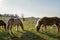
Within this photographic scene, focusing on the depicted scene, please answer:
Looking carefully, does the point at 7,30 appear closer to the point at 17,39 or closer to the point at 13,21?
the point at 13,21

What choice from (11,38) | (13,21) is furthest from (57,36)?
(13,21)

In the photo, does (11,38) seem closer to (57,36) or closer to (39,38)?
(39,38)

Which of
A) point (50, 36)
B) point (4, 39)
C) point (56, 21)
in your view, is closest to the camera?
point (4, 39)

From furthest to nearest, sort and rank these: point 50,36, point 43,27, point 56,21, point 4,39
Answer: point 43,27 < point 56,21 < point 50,36 < point 4,39

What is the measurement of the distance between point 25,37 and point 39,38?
4.21 ft

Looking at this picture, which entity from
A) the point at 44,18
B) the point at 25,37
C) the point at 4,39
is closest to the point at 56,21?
the point at 44,18

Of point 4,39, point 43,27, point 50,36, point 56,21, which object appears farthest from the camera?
point 43,27

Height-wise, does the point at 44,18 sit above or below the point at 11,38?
above

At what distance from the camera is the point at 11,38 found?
17.4m

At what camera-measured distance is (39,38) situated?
17.4 meters

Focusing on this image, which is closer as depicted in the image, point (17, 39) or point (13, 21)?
point (17, 39)

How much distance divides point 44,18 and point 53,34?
111 inches

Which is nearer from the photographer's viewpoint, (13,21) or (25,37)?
(25,37)

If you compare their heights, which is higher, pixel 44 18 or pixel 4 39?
pixel 44 18
